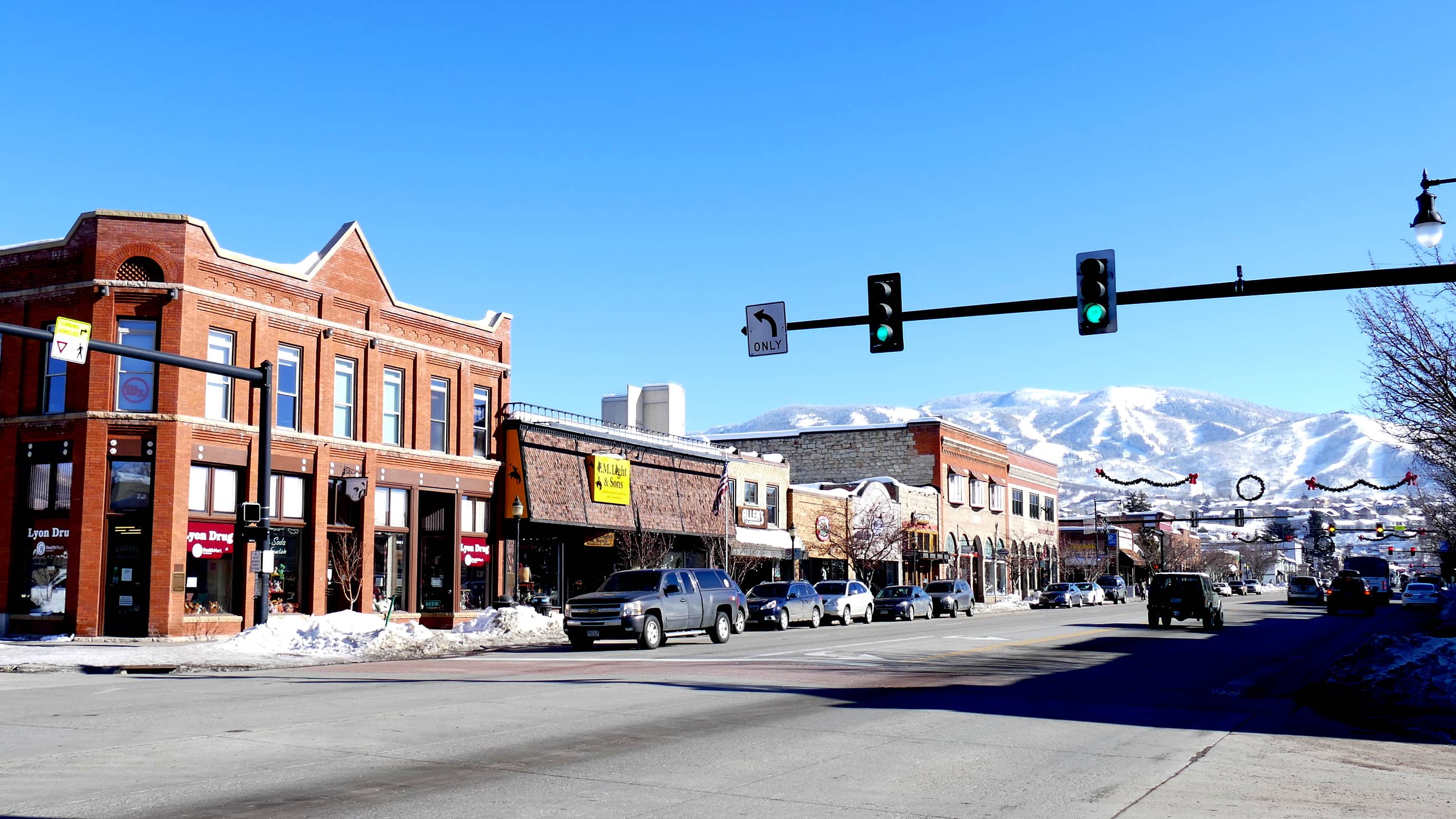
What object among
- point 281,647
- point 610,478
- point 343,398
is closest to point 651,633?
point 281,647

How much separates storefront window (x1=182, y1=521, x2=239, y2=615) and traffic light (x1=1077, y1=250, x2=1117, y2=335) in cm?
2386

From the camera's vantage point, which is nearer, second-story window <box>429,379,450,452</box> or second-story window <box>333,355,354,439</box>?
second-story window <box>333,355,354,439</box>

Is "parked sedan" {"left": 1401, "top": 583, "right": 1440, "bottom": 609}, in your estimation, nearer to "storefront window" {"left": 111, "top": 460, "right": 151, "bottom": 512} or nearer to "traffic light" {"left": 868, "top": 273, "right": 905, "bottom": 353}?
"traffic light" {"left": 868, "top": 273, "right": 905, "bottom": 353}

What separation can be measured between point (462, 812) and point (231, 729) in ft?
17.2

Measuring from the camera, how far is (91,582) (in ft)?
97.8

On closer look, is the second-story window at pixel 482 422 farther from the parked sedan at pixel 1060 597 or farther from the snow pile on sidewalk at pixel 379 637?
the parked sedan at pixel 1060 597

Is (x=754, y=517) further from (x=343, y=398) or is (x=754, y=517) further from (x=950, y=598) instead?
(x=343, y=398)

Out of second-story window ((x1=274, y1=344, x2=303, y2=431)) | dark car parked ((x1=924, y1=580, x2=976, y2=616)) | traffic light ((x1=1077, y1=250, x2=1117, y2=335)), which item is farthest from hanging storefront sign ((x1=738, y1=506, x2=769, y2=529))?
traffic light ((x1=1077, y1=250, x2=1117, y2=335))

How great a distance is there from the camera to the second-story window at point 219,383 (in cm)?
3189

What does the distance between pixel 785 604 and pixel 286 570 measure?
15.1 meters

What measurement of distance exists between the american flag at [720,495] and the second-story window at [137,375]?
24.8 metres

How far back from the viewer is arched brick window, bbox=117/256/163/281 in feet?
Answer: 101

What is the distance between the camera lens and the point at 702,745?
37.6 feet

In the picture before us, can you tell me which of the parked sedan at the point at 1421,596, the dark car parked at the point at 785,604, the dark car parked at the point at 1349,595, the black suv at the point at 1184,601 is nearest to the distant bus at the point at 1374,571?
the parked sedan at the point at 1421,596
